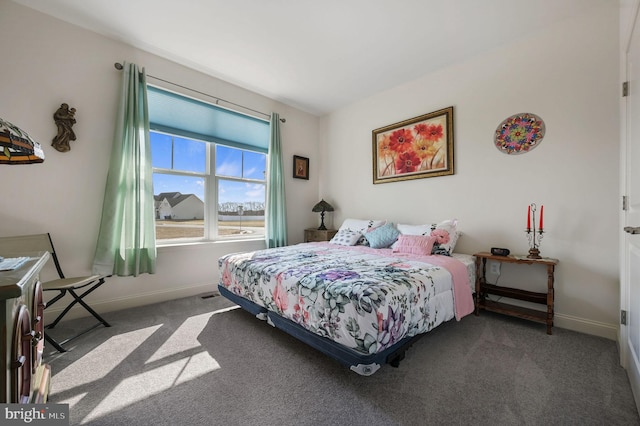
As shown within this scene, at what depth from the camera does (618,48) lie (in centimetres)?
211

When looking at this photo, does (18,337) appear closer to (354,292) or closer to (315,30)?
(354,292)

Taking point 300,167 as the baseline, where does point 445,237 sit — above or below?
below

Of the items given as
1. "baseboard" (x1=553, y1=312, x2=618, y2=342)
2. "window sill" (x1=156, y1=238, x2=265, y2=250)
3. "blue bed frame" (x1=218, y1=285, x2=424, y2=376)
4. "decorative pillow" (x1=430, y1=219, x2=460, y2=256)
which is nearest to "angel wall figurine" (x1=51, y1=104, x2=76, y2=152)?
"window sill" (x1=156, y1=238, x2=265, y2=250)

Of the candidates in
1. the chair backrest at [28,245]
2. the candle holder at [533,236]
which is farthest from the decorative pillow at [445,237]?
the chair backrest at [28,245]

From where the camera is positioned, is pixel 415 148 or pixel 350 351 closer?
pixel 350 351

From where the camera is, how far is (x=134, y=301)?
276 centimetres

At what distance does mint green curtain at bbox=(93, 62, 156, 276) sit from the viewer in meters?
2.51

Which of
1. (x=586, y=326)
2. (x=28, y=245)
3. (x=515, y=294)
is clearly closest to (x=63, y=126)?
(x=28, y=245)

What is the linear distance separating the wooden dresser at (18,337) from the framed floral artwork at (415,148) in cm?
338

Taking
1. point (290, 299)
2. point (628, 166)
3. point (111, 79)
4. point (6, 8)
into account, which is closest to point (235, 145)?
point (111, 79)

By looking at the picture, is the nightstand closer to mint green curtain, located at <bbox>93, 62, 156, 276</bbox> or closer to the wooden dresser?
mint green curtain, located at <bbox>93, 62, 156, 276</bbox>

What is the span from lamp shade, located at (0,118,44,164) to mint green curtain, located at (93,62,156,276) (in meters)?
1.35

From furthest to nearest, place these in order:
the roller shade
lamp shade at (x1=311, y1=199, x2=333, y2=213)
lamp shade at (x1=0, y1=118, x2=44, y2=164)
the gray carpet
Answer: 1. lamp shade at (x1=311, y1=199, x2=333, y2=213)
2. the roller shade
3. the gray carpet
4. lamp shade at (x1=0, y1=118, x2=44, y2=164)

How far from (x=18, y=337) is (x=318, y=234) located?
10.9 feet
